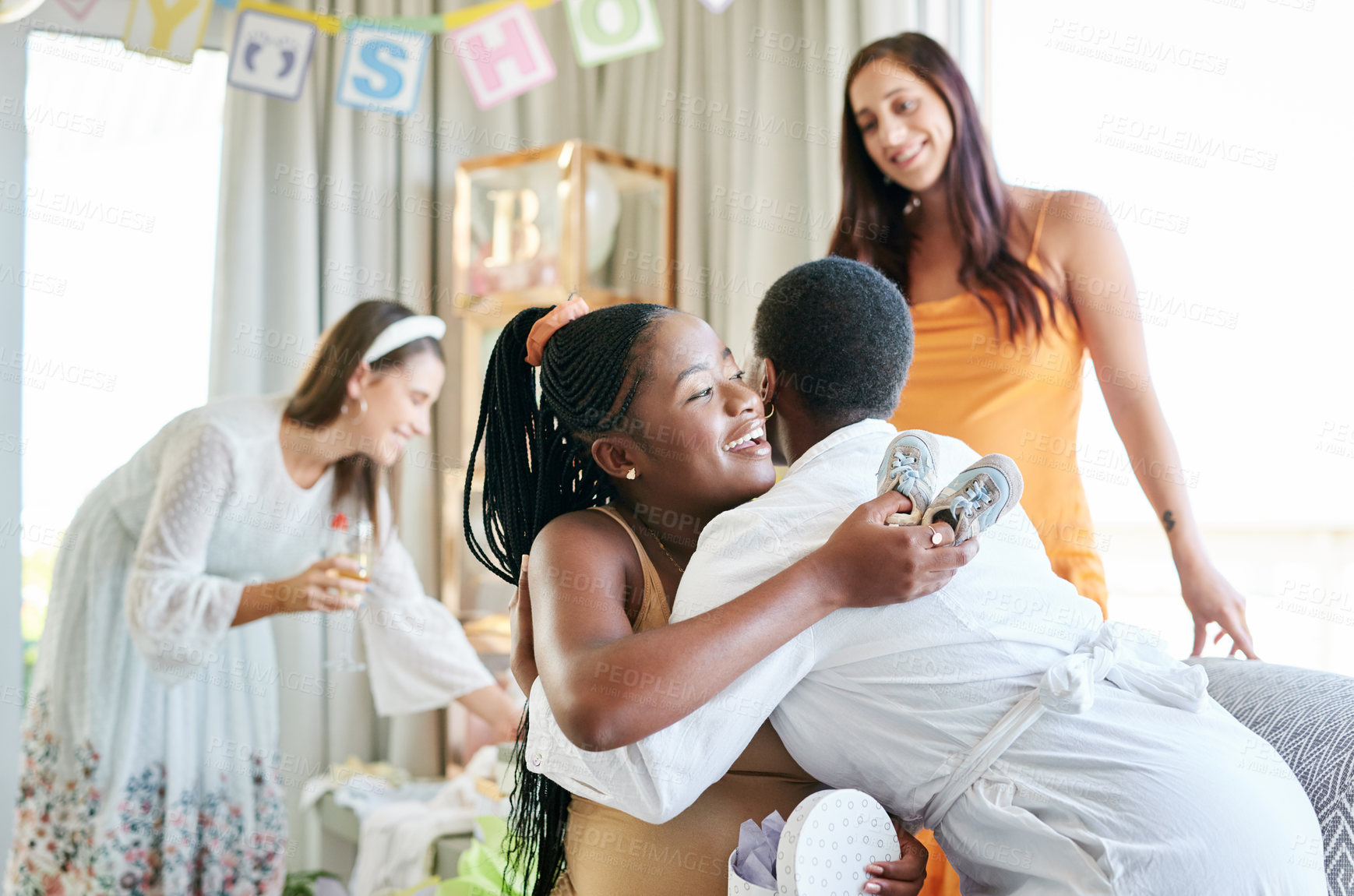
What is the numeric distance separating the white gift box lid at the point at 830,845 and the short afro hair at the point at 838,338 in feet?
1.13

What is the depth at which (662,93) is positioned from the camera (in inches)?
121

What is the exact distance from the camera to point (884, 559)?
794 mm

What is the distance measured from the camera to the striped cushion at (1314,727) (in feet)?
2.98

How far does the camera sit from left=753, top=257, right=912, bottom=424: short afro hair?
96cm

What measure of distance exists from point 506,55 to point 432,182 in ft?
3.09

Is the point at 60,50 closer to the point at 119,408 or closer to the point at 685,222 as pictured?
the point at 119,408

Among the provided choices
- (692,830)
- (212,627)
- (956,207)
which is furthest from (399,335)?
(692,830)

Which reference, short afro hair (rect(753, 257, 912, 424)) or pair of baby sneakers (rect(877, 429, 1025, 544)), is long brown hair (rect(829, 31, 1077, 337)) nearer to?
short afro hair (rect(753, 257, 912, 424))

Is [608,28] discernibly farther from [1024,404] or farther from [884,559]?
[884,559]

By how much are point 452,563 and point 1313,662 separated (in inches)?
79.9

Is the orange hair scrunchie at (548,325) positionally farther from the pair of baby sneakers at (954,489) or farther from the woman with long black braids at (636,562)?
the pair of baby sneakers at (954,489)

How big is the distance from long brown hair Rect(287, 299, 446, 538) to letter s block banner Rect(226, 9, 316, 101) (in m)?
0.55

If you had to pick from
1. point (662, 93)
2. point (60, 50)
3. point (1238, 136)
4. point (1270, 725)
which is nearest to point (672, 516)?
point (1270, 725)

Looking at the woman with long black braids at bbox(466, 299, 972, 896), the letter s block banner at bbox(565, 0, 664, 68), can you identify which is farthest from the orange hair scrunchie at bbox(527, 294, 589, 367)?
the letter s block banner at bbox(565, 0, 664, 68)
